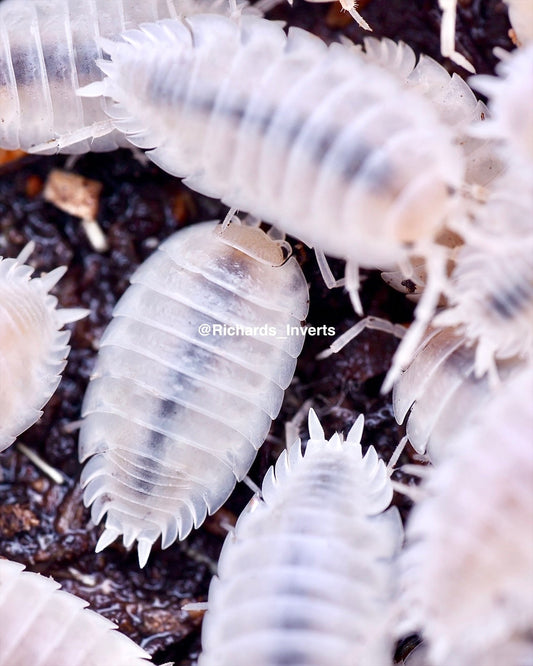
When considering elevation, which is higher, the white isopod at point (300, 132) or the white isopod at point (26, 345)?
the white isopod at point (300, 132)

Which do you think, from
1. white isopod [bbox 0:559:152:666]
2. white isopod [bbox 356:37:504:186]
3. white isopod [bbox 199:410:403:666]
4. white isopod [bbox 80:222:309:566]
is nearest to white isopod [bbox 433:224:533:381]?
white isopod [bbox 356:37:504:186]

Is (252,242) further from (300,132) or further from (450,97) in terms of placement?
(450,97)

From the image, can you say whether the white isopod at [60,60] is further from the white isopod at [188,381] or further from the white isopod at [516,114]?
the white isopod at [516,114]

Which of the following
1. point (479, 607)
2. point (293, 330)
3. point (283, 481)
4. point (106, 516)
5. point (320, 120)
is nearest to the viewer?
point (479, 607)

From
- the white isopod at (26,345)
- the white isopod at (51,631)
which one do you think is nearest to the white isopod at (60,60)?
the white isopod at (26,345)

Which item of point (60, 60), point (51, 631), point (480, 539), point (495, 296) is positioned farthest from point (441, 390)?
point (60, 60)

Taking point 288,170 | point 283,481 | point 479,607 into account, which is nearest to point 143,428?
point 283,481

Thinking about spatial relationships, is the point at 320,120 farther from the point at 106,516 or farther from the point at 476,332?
the point at 106,516

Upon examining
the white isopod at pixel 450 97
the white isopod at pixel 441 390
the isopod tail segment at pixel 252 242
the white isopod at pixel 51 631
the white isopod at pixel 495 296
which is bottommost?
the white isopod at pixel 51 631
